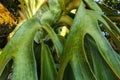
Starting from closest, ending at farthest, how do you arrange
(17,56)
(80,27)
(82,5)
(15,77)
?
(15,77) → (17,56) → (80,27) → (82,5)

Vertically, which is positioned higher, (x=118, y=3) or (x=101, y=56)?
(x=101, y=56)

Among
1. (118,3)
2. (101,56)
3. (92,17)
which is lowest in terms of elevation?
(118,3)

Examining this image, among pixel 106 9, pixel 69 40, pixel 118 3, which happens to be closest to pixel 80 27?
pixel 69 40

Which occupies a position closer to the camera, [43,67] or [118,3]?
[43,67]

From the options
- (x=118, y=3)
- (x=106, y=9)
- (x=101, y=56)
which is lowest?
(x=118, y=3)

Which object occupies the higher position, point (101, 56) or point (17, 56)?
point (17, 56)

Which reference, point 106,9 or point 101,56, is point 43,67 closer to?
point 101,56

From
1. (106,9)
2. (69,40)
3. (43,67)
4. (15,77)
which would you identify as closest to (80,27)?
(69,40)

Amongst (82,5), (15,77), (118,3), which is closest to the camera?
(15,77)

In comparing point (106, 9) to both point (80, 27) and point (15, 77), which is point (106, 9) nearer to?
point (80, 27)
